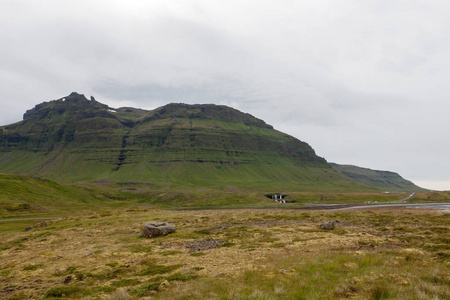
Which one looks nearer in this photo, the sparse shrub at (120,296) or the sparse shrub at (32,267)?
the sparse shrub at (120,296)

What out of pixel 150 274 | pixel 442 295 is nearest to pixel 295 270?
pixel 442 295

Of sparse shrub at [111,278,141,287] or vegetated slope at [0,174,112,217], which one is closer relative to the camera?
sparse shrub at [111,278,141,287]

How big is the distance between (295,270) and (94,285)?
12485mm

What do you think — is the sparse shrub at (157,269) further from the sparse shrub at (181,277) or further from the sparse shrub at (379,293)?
the sparse shrub at (379,293)

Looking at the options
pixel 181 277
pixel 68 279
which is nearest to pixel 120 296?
pixel 181 277

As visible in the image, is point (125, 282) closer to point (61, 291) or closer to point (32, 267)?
point (61, 291)

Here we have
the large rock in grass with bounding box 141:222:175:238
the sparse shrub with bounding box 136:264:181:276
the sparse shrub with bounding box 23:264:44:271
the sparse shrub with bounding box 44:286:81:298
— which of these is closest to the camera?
the sparse shrub with bounding box 44:286:81:298

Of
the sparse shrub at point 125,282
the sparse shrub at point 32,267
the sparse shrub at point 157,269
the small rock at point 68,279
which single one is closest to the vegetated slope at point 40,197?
the sparse shrub at point 32,267

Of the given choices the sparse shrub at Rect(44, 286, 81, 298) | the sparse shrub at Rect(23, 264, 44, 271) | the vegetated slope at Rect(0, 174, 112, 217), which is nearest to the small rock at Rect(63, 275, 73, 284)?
the sparse shrub at Rect(44, 286, 81, 298)

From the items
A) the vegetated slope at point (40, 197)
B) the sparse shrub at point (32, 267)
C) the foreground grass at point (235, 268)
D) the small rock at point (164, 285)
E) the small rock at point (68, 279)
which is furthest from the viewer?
the vegetated slope at point (40, 197)

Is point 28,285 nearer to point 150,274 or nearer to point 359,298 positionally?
point 150,274

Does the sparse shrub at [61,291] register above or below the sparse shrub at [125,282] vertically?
below

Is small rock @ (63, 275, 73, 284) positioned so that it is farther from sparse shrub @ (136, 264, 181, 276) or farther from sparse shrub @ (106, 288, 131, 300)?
sparse shrub @ (106, 288, 131, 300)

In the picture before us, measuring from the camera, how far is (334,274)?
14.3m
